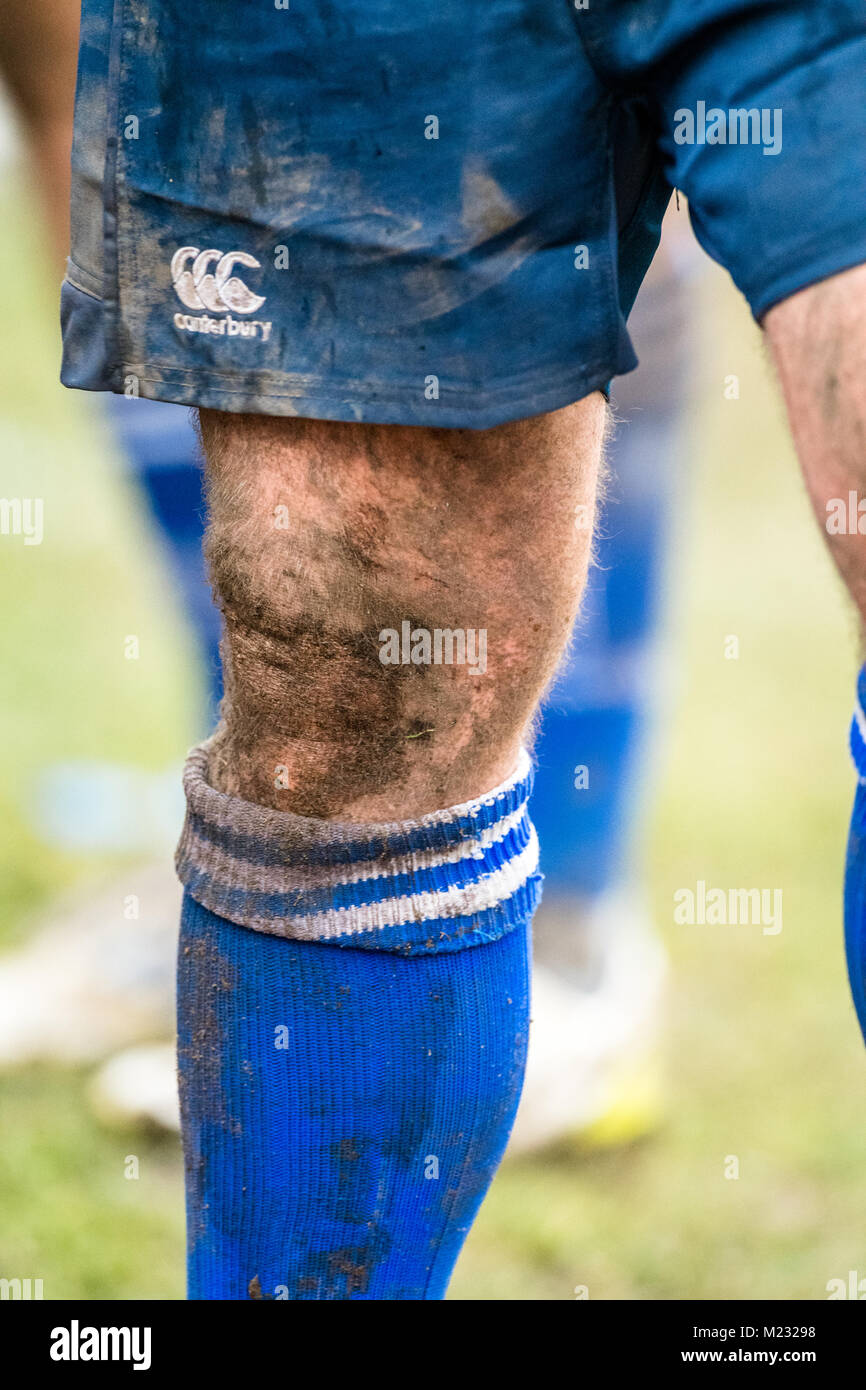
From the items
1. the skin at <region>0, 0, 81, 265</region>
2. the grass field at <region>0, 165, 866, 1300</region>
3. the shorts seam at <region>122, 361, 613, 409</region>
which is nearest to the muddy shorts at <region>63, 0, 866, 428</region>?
the shorts seam at <region>122, 361, 613, 409</region>

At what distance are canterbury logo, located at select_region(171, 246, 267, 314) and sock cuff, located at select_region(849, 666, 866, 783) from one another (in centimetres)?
42

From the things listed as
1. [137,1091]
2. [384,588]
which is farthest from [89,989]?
[384,588]

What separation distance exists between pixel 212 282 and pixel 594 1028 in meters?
1.19

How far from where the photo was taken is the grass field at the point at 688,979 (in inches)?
62.2

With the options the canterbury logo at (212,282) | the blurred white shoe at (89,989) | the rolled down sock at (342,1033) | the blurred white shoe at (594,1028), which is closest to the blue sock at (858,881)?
the rolled down sock at (342,1033)

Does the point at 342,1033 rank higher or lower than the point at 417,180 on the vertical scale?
lower

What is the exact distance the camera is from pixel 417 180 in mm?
885

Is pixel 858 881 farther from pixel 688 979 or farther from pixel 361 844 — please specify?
pixel 688 979

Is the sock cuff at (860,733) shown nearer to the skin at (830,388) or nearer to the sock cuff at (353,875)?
the skin at (830,388)

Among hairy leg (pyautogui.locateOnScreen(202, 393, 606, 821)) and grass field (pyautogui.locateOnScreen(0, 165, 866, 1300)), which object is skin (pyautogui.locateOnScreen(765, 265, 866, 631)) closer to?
grass field (pyautogui.locateOnScreen(0, 165, 866, 1300))

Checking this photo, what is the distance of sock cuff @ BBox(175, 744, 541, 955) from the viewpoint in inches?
40.4

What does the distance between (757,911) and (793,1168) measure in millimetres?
576
